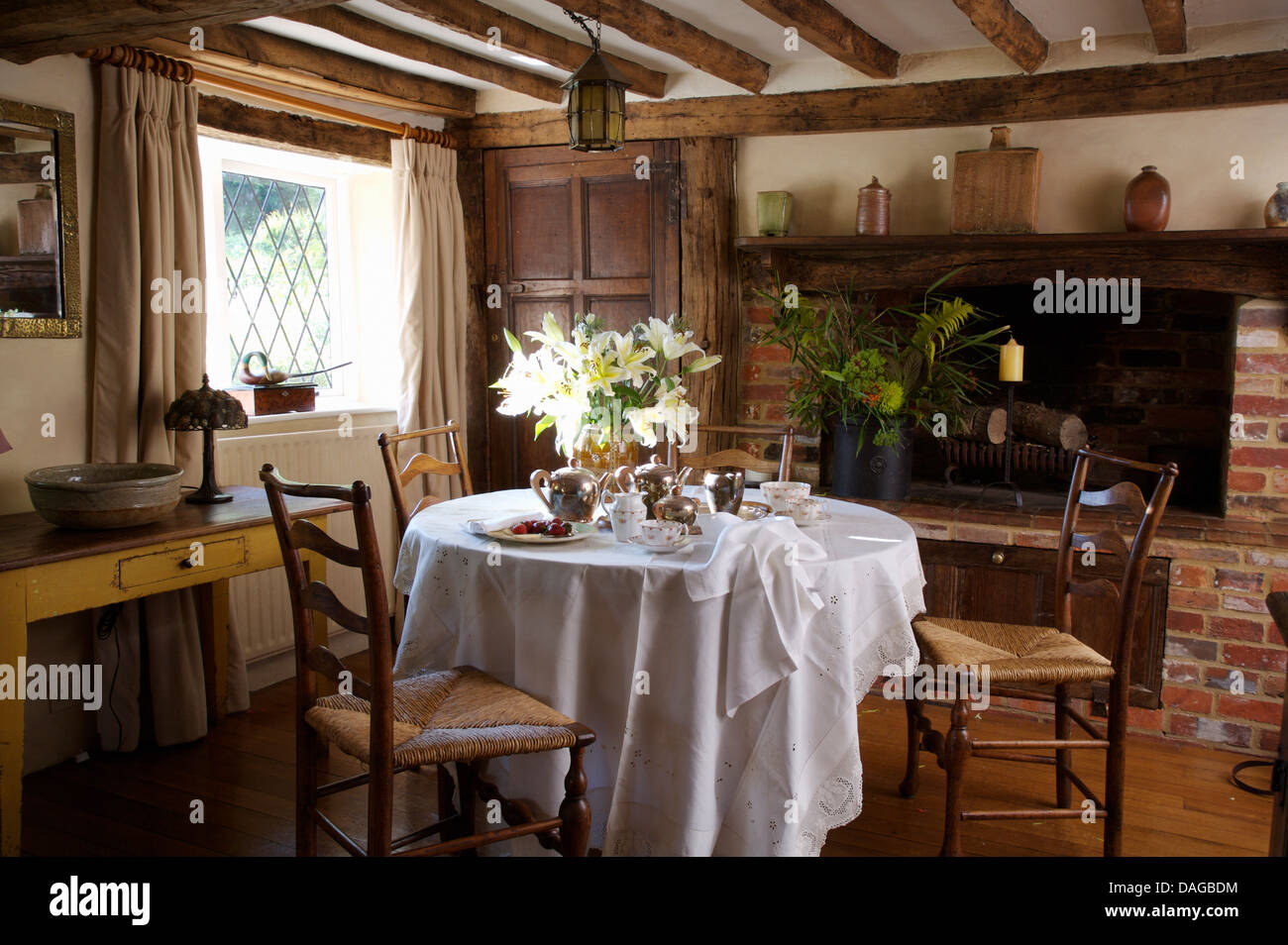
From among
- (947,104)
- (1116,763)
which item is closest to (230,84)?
(947,104)

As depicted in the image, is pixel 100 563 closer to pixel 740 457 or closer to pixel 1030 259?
pixel 740 457

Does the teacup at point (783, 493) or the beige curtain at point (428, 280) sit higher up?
the beige curtain at point (428, 280)

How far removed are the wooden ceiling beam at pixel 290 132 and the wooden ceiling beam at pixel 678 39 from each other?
1.29m

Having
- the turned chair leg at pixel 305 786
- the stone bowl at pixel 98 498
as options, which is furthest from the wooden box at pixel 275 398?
the turned chair leg at pixel 305 786

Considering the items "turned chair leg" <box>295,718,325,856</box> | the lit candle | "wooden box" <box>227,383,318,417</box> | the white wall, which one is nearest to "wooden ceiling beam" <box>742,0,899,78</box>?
the white wall

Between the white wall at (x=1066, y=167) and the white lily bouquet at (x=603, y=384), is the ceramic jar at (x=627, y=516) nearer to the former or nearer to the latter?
the white lily bouquet at (x=603, y=384)

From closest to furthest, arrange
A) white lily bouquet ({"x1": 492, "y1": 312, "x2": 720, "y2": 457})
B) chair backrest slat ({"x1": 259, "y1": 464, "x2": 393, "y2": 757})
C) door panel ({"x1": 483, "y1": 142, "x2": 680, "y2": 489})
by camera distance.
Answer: chair backrest slat ({"x1": 259, "y1": 464, "x2": 393, "y2": 757}) → white lily bouquet ({"x1": 492, "y1": 312, "x2": 720, "y2": 457}) → door panel ({"x1": 483, "y1": 142, "x2": 680, "y2": 489})

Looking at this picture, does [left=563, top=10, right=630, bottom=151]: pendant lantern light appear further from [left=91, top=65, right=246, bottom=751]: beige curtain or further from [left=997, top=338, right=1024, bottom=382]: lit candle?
[left=997, top=338, right=1024, bottom=382]: lit candle

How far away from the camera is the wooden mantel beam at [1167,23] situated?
2.74m

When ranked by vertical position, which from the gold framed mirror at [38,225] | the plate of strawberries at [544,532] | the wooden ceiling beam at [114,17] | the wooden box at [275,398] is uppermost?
the wooden ceiling beam at [114,17]

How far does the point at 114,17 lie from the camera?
230 centimetres

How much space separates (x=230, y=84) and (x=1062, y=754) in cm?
326

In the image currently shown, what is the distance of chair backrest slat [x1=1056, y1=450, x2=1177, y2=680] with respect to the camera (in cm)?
236

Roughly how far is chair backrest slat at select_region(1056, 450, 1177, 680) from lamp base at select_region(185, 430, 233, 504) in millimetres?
2415
